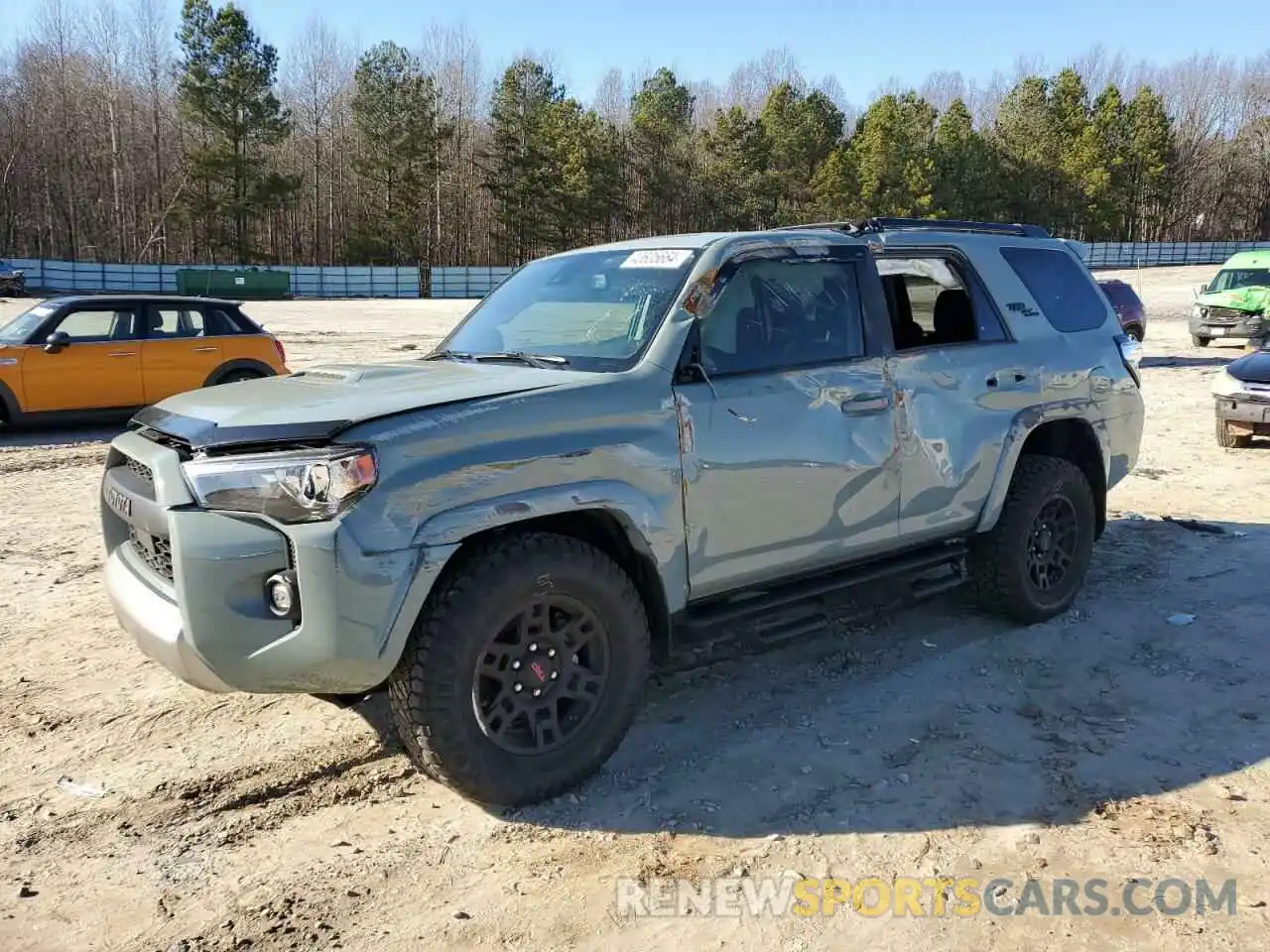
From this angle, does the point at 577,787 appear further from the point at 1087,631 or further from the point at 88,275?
the point at 88,275

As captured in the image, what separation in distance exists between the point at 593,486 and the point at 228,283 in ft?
168

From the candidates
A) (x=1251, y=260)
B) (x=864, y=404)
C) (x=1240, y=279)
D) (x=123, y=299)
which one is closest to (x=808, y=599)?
(x=864, y=404)

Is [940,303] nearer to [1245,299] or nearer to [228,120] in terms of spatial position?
[1245,299]

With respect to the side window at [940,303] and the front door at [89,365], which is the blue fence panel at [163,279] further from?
the side window at [940,303]

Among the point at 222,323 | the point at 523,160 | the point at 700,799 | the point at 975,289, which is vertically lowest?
the point at 700,799

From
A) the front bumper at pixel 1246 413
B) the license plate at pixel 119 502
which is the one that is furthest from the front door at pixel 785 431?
the front bumper at pixel 1246 413

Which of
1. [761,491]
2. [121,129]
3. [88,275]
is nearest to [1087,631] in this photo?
[761,491]

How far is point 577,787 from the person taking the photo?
363 cm

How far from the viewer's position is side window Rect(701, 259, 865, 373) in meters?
4.00

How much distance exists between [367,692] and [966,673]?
2827 millimetres

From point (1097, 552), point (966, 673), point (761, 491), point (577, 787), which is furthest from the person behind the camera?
point (1097, 552)

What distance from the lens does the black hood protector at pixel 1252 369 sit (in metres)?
10.1

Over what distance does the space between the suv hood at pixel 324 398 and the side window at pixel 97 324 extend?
887 centimetres

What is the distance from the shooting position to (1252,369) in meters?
10.2
